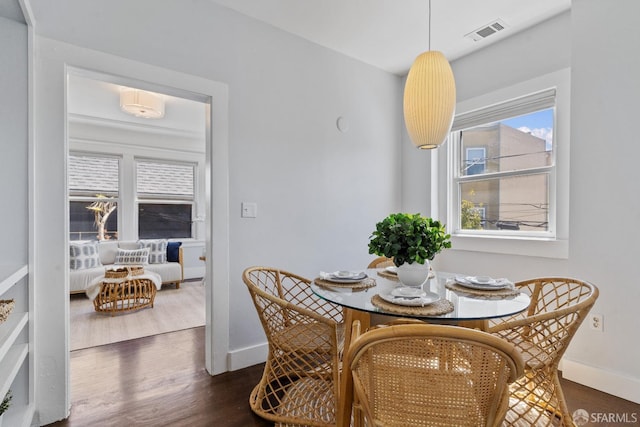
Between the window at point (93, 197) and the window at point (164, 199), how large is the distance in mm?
373

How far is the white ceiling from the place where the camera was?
89.7 inches

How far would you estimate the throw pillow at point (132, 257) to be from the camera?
15.7 ft

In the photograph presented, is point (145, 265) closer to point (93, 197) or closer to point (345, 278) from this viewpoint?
point (93, 197)

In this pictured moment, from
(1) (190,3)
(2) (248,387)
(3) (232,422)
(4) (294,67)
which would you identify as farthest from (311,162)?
(3) (232,422)

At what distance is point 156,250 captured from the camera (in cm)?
514

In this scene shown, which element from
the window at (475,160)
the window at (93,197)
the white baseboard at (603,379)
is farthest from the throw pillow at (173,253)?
the white baseboard at (603,379)

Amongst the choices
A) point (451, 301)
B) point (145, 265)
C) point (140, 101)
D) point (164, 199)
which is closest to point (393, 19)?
point (451, 301)

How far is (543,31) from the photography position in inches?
96.7

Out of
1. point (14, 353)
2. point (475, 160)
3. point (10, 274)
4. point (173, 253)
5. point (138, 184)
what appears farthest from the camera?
point (138, 184)

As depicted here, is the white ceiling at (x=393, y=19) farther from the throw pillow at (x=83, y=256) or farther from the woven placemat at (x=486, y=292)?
the throw pillow at (x=83, y=256)

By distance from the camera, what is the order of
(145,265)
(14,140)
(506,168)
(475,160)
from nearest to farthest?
(14,140) < (506,168) < (475,160) < (145,265)

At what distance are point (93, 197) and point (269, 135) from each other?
13.6 ft

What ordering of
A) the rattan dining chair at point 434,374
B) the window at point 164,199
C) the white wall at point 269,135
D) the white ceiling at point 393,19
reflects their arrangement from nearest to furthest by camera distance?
1. the rattan dining chair at point 434,374
2. the white wall at point 269,135
3. the white ceiling at point 393,19
4. the window at point 164,199

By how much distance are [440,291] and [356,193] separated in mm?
1641
